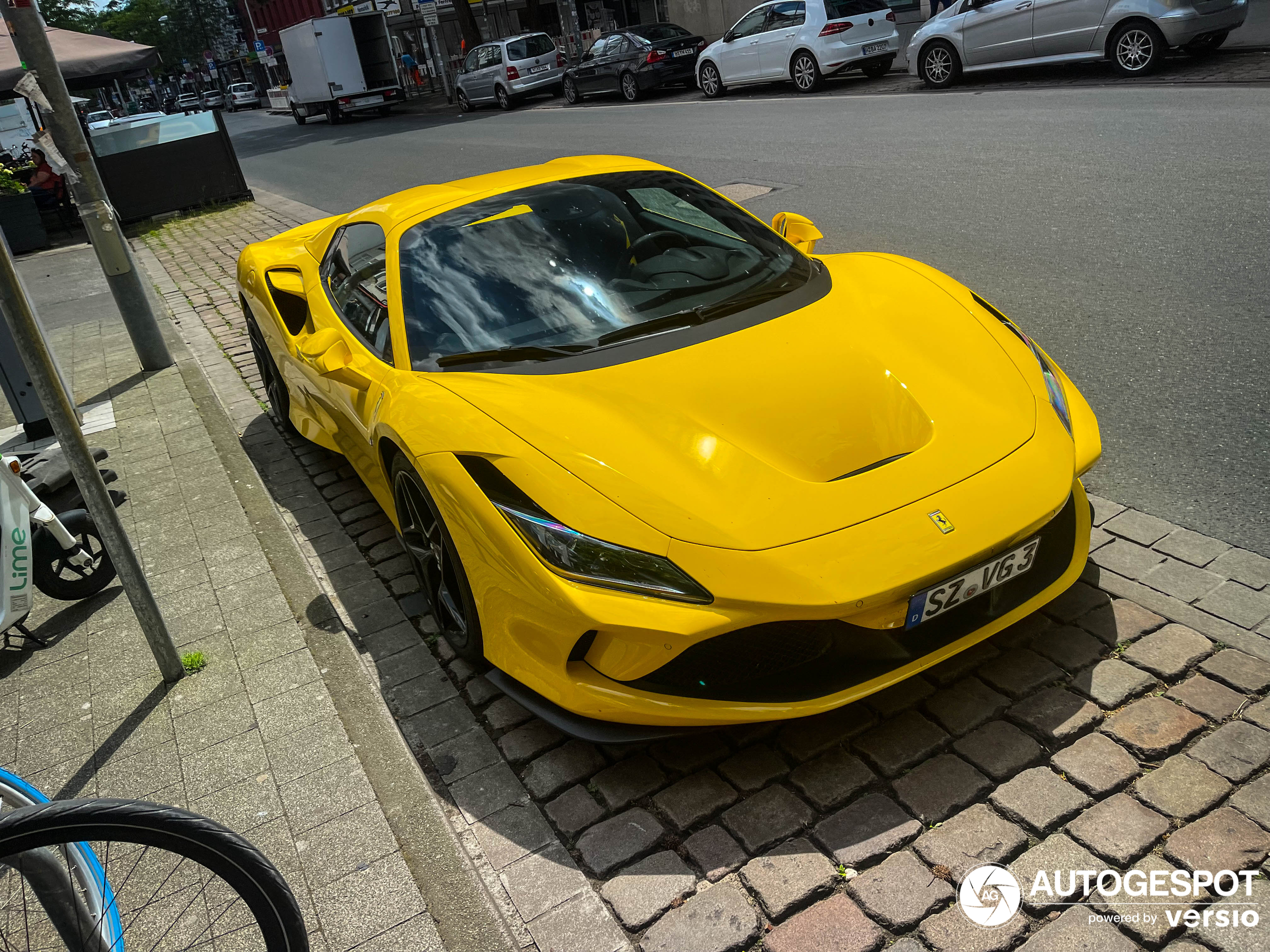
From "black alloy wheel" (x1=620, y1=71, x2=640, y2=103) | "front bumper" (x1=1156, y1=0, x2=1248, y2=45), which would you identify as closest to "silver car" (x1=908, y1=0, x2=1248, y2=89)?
"front bumper" (x1=1156, y1=0, x2=1248, y2=45)

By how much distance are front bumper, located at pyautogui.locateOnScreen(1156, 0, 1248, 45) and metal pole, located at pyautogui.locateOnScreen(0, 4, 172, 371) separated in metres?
11.8

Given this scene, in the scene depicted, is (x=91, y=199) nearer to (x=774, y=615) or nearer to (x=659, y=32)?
(x=774, y=615)

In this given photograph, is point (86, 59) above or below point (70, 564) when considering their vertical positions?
above

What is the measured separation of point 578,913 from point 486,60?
88.7 feet

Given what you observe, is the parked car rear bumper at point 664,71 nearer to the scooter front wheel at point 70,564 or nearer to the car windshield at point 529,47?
the car windshield at point 529,47

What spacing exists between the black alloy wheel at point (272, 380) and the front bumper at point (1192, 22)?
11.6m

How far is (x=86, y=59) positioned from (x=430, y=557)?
45.0 ft

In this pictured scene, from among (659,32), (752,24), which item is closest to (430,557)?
(752,24)

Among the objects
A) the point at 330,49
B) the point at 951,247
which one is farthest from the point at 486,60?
the point at 951,247

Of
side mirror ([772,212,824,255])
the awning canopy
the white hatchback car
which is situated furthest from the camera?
the white hatchback car

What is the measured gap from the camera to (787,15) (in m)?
17.9

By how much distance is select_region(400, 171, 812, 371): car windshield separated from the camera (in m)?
3.44

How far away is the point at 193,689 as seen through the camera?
3422 millimetres

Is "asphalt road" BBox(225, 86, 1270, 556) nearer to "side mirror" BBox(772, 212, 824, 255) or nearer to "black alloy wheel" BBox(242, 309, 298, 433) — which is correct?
"side mirror" BBox(772, 212, 824, 255)
